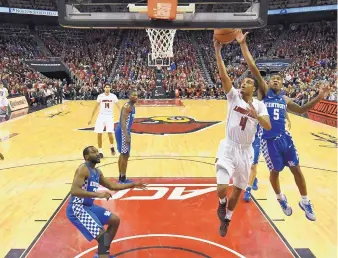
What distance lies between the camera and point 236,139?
416 cm

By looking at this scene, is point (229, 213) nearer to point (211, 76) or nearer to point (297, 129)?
point (297, 129)

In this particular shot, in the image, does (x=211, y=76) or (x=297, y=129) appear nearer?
(x=297, y=129)

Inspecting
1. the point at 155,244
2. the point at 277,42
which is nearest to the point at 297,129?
the point at 155,244

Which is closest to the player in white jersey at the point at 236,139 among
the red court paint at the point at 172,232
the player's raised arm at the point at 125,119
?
the red court paint at the point at 172,232

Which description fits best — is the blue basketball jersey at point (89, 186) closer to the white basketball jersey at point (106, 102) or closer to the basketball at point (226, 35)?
the basketball at point (226, 35)

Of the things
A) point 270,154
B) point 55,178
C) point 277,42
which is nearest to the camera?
point 270,154

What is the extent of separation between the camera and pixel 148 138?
37.1 ft

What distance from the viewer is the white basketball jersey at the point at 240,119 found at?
4082mm

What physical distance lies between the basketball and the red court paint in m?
2.37

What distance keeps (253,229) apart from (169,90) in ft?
75.7

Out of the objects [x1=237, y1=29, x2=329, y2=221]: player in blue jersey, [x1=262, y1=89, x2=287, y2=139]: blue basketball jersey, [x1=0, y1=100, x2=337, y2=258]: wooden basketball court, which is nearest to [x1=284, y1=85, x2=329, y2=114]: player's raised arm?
[x1=237, y1=29, x2=329, y2=221]: player in blue jersey

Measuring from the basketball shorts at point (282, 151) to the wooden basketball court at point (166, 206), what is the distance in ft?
2.93

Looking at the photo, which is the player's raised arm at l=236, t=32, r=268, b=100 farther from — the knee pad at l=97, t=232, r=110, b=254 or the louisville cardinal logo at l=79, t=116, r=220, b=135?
the louisville cardinal logo at l=79, t=116, r=220, b=135

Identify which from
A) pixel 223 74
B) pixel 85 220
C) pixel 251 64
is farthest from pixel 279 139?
pixel 85 220
